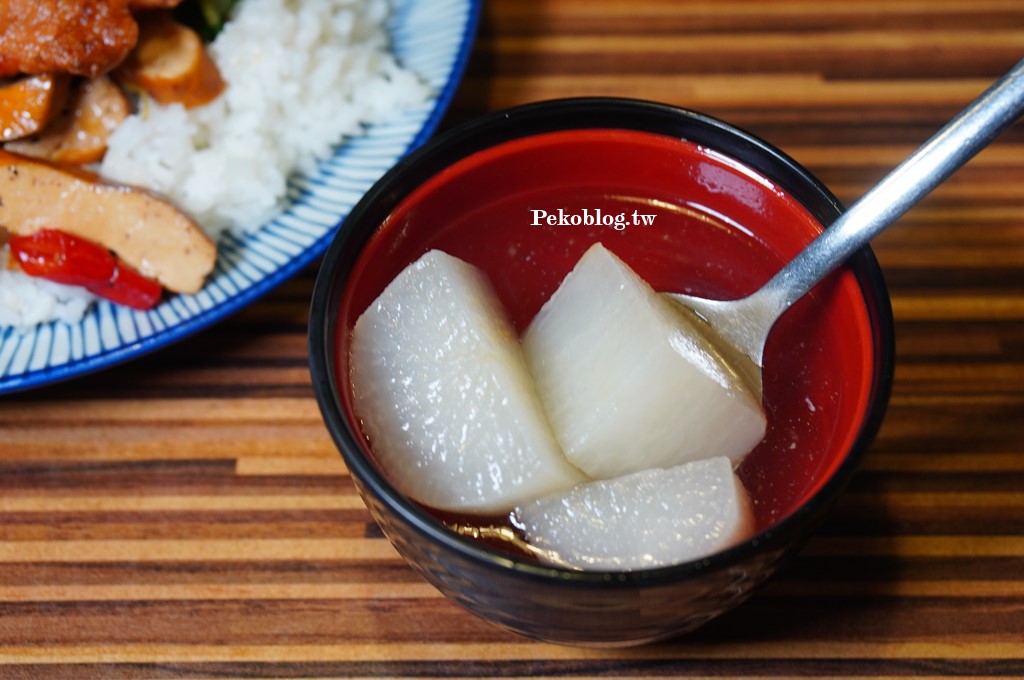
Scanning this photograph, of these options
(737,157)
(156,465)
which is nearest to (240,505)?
(156,465)

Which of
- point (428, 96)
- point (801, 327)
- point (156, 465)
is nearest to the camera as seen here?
point (801, 327)

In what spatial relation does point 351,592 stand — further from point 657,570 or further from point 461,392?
point 657,570

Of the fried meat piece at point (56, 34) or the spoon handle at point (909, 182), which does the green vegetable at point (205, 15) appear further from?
the spoon handle at point (909, 182)

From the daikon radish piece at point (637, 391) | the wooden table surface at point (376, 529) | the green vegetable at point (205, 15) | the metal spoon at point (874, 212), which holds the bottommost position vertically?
the wooden table surface at point (376, 529)

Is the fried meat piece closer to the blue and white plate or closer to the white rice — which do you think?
the white rice

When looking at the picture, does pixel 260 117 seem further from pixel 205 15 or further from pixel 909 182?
pixel 909 182

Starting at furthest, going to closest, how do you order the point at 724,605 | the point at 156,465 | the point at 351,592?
the point at 156,465 → the point at 351,592 → the point at 724,605

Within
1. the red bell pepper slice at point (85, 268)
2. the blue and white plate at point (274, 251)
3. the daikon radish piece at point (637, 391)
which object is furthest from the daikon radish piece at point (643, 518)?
the red bell pepper slice at point (85, 268)
